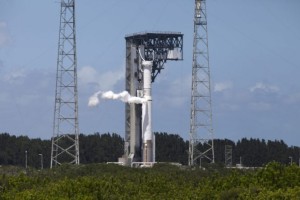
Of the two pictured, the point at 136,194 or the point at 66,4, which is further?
the point at 66,4

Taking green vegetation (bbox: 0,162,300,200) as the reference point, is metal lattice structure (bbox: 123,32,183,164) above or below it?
above

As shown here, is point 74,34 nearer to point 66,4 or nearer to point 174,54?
point 66,4

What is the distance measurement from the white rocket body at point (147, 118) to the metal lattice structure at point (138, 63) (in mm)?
2120

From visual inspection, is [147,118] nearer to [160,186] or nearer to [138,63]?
[138,63]

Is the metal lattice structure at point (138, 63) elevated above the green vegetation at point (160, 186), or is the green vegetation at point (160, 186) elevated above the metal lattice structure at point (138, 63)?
the metal lattice structure at point (138, 63)

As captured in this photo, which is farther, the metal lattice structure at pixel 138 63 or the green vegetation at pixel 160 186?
the metal lattice structure at pixel 138 63

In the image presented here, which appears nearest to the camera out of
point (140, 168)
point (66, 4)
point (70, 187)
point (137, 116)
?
point (70, 187)

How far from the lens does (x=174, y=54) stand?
16125 centimetres

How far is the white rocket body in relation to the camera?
156 metres

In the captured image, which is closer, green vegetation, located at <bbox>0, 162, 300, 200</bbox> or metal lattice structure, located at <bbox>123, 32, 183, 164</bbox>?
green vegetation, located at <bbox>0, 162, 300, 200</bbox>

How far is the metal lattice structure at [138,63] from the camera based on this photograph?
160 m

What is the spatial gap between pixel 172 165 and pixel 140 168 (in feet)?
32.0

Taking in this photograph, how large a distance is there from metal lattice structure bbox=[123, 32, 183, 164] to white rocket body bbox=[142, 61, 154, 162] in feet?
6.95

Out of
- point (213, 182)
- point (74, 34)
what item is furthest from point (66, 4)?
point (213, 182)
